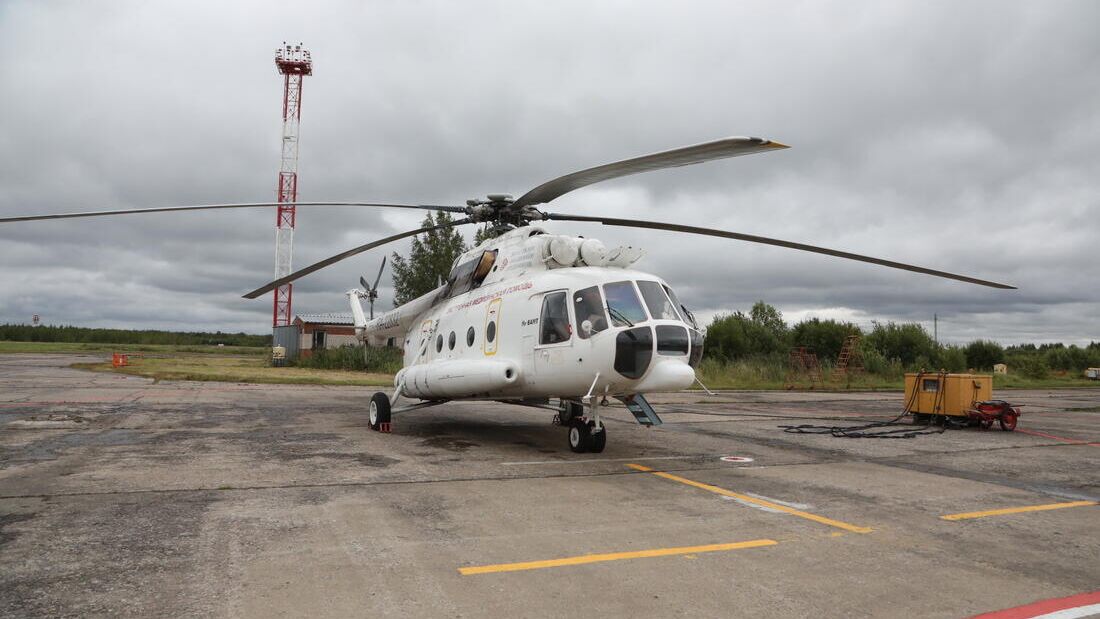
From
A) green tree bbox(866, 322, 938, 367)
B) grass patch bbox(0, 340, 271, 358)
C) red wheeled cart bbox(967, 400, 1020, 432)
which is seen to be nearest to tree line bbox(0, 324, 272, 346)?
grass patch bbox(0, 340, 271, 358)

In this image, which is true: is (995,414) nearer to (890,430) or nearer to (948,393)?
(948,393)

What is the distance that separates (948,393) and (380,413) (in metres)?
13.1

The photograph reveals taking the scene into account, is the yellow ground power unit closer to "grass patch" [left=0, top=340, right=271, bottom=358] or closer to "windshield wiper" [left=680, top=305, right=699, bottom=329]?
"windshield wiper" [left=680, top=305, right=699, bottom=329]

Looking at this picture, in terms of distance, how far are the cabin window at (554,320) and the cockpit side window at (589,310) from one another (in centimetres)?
19

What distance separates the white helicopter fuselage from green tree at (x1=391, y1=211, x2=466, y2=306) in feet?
108

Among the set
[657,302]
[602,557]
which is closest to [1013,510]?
[657,302]

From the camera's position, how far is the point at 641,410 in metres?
9.53

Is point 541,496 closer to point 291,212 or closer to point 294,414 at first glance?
point 294,414

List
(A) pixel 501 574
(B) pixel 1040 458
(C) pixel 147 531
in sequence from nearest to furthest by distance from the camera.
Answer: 1. (A) pixel 501 574
2. (C) pixel 147 531
3. (B) pixel 1040 458

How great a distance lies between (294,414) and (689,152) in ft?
41.1

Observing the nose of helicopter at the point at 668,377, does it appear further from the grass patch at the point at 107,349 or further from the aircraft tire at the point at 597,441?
the grass patch at the point at 107,349

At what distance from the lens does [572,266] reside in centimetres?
1043

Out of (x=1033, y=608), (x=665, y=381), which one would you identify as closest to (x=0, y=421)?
(x=665, y=381)

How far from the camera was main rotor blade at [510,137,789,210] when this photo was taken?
6272 mm
